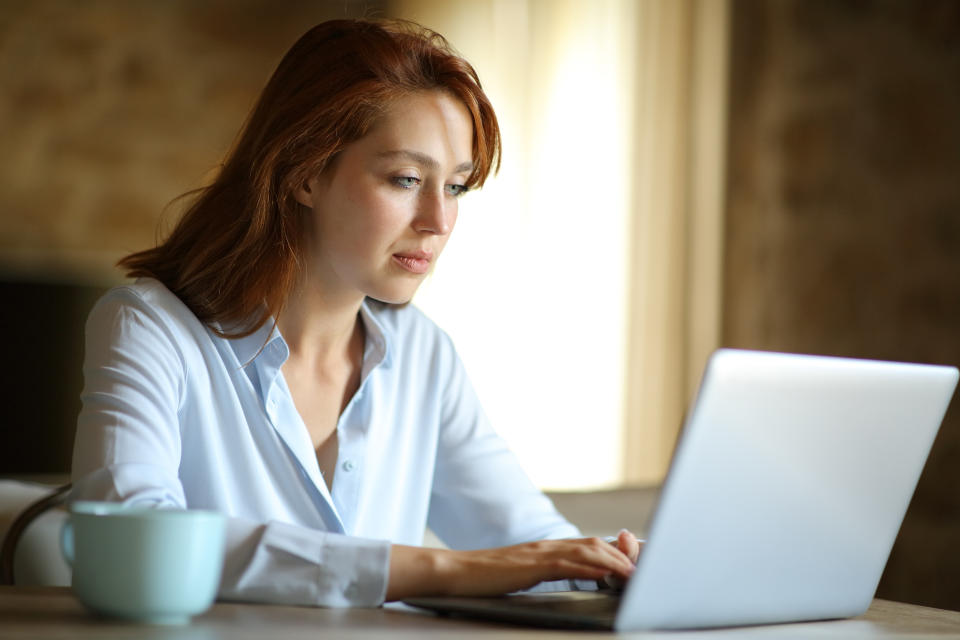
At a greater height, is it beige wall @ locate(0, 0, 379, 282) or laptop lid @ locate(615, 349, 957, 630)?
beige wall @ locate(0, 0, 379, 282)

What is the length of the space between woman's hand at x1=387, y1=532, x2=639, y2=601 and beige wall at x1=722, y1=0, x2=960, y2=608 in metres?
2.14

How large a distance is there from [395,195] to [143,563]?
696mm

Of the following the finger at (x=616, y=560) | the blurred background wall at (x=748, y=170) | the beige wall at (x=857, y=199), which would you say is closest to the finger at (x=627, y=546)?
the finger at (x=616, y=560)

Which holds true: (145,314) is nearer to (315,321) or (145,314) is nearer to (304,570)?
(315,321)

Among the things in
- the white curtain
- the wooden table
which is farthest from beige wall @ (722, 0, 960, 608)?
the wooden table

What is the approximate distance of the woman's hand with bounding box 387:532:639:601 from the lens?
38.6 inches

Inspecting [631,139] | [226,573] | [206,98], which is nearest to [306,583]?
[226,573]

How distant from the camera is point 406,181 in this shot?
137cm

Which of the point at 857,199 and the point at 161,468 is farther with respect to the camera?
the point at 857,199

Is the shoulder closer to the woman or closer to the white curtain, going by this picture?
the woman

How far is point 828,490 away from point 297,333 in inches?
31.0

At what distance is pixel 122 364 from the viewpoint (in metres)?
1.18

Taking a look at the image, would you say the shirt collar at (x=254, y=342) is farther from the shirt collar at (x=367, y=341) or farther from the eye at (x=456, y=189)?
the eye at (x=456, y=189)

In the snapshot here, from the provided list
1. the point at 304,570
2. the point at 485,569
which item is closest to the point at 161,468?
the point at 304,570
